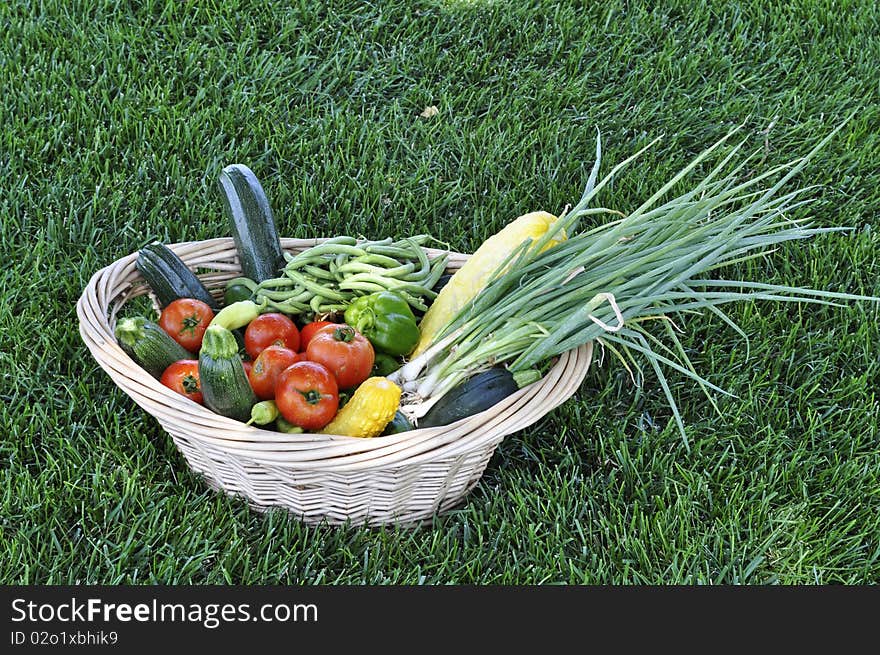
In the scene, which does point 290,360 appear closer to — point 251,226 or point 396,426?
point 396,426

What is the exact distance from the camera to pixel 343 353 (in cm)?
242

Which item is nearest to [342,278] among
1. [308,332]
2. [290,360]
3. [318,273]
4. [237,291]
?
[318,273]

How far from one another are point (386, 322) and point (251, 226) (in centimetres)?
57

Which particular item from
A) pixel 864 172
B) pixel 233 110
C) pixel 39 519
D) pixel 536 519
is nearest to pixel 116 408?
pixel 39 519

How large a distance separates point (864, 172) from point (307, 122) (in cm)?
229

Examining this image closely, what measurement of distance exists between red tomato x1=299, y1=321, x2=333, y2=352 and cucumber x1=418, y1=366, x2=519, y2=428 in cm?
41

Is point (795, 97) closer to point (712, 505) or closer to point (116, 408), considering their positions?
point (712, 505)

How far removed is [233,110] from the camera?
3.97m

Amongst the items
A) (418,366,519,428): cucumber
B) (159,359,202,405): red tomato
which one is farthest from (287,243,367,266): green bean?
(418,366,519,428): cucumber

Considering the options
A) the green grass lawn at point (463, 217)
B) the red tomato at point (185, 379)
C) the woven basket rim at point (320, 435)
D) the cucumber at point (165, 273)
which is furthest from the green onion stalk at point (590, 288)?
the cucumber at point (165, 273)

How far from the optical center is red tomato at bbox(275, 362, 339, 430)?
89.5 inches

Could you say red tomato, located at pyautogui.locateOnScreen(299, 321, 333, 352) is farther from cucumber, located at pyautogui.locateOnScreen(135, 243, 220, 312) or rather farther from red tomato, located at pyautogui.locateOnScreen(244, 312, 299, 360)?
cucumber, located at pyautogui.locateOnScreen(135, 243, 220, 312)

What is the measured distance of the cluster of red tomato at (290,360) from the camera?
2283mm

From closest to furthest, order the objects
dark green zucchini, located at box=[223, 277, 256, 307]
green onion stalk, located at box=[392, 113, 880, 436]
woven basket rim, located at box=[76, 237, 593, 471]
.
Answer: woven basket rim, located at box=[76, 237, 593, 471] → green onion stalk, located at box=[392, 113, 880, 436] → dark green zucchini, located at box=[223, 277, 256, 307]
